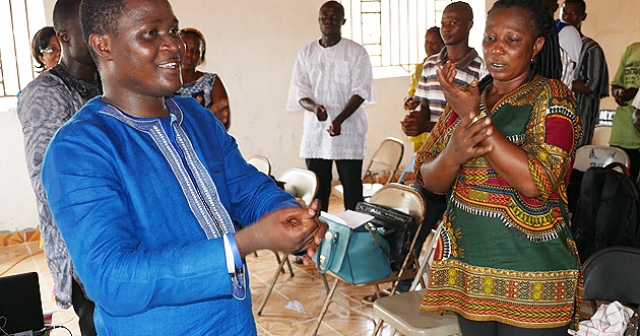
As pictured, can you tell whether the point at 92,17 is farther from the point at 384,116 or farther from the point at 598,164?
the point at 384,116

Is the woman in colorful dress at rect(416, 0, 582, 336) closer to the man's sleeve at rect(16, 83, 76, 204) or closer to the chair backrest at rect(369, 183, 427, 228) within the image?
the man's sleeve at rect(16, 83, 76, 204)

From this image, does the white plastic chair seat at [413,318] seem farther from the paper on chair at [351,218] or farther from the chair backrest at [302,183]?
the chair backrest at [302,183]

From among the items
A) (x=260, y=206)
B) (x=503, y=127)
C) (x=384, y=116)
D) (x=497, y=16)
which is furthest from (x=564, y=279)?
(x=384, y=116)

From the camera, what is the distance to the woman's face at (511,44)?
80.0 inches

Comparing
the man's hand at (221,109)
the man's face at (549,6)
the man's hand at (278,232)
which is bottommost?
the man's hand at (221,109)

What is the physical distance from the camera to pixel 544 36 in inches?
81.9

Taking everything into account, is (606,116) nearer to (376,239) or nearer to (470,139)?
Result: (376,239)

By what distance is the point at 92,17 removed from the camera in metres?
1.32

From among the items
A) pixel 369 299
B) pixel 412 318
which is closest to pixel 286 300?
pixel 369 299

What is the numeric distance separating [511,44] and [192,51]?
199 cm

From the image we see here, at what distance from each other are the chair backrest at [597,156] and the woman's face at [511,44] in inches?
93.6

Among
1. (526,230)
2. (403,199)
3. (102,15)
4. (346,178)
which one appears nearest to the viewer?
(102,15)

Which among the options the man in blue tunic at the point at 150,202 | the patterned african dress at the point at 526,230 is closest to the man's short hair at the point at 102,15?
the man in blue tunic at the point at 150,202

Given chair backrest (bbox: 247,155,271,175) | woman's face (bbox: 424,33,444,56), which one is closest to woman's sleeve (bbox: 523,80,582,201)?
chair backrest (bbox: 247,155,271,175)
